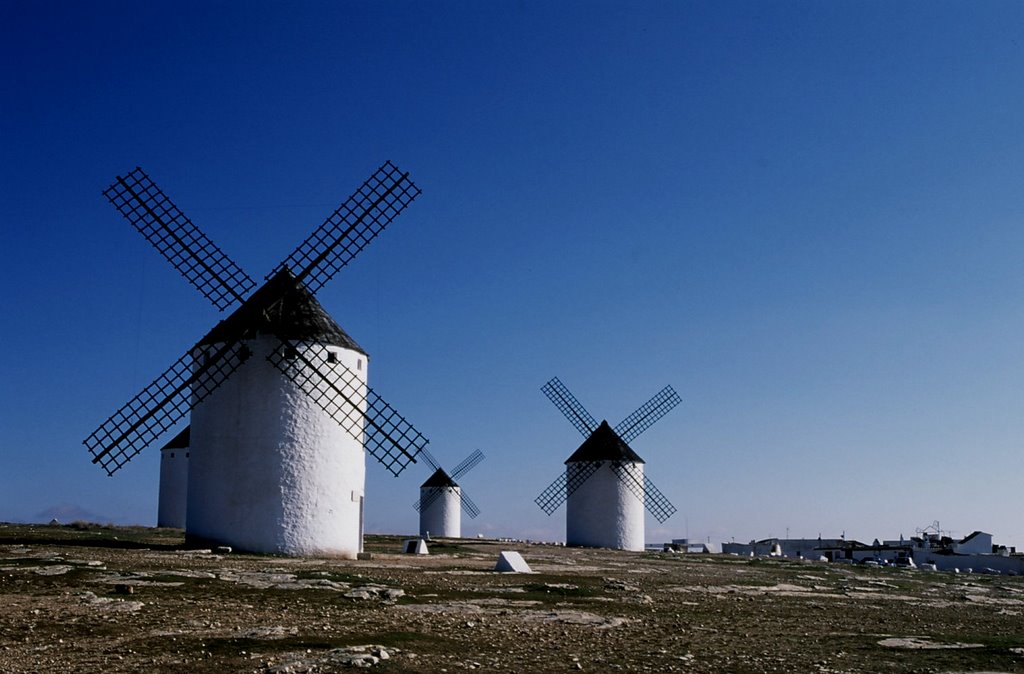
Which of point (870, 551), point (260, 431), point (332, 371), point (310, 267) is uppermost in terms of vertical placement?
point (310, 267)

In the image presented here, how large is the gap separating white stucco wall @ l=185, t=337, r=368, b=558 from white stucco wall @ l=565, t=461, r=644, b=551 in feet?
80.3

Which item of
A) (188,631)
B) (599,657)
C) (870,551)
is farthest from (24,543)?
(870,551)

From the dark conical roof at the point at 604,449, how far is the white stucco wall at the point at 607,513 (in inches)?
14.1

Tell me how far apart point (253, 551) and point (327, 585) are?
809 centimetres

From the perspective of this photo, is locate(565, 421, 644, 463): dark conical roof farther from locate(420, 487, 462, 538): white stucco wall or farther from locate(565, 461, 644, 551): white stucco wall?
locate(420, 487, 462, 538): white stucco wall

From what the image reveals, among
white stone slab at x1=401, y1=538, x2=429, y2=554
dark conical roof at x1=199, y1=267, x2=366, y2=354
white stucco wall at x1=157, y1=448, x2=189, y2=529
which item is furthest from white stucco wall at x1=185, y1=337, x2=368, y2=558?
white stucco wall at x1=157, y1=448, x2=189, y2=529

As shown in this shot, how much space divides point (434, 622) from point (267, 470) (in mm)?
11760

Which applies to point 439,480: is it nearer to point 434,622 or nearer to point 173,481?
point 173,481

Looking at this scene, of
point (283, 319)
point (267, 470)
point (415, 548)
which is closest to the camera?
point (267, 470)

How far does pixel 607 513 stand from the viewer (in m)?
45.7

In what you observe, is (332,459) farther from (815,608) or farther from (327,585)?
(815,608)

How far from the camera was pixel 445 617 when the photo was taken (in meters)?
11.7

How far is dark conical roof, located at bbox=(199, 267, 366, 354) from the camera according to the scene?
890 inches

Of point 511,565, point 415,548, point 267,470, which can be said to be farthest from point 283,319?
point 415,548
